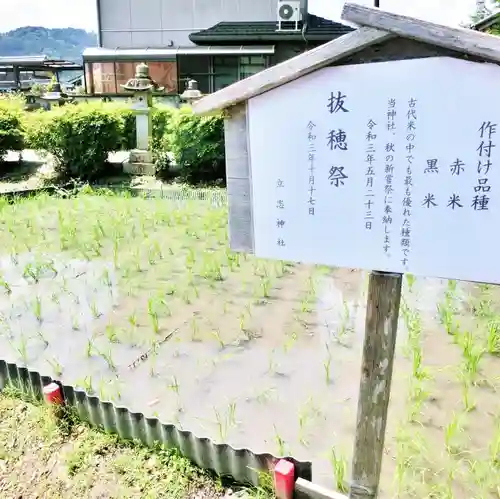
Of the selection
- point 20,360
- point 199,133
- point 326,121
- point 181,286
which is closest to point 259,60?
point 199,133

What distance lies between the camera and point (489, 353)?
12.0ft

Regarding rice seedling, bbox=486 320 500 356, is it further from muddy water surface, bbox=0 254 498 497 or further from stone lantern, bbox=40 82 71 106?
stone lantern, bbox=40 82 71 106

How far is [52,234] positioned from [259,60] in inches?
529

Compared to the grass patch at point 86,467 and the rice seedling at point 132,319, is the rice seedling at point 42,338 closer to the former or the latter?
the rice seedling at point 132,319

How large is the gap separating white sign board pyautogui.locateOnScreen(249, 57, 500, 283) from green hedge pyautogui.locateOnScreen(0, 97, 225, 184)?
333 inches

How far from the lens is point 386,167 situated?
1801 millimetres

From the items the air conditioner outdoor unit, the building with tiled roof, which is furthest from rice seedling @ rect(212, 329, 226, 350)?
the air conditioner outdoor unit

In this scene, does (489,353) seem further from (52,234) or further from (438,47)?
(52,234)

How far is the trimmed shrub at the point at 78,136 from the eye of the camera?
34.9 ft

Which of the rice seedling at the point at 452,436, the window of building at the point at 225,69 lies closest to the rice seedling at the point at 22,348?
the rice seedling at the point at 452,436

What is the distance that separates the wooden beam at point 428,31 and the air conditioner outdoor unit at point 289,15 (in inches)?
680

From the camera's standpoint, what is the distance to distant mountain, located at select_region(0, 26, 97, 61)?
94050mm

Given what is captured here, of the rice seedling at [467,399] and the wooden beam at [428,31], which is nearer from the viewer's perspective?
the wooden beam at [428,31]

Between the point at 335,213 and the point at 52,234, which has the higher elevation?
the point at 335,213
